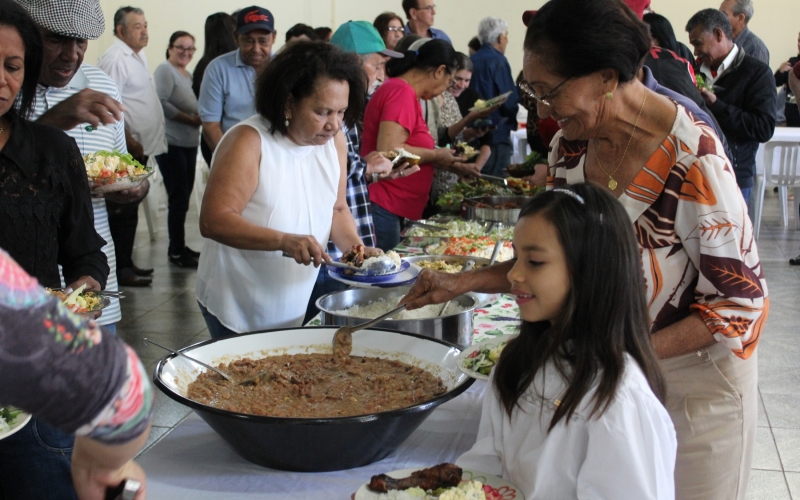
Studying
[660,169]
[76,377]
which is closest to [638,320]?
[660,169]

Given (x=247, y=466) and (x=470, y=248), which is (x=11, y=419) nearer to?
(x=247, y=466)

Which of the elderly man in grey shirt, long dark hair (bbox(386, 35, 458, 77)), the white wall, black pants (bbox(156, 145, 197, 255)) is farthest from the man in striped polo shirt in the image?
the white wall

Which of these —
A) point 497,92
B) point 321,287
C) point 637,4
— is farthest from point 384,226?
point 497,92

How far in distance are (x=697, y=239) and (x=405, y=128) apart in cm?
205

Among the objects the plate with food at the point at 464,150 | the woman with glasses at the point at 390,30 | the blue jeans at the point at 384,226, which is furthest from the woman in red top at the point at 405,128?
the woman with glasses at the point at 390,30

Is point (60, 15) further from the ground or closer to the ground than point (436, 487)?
further from the ground

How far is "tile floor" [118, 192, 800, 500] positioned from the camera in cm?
249

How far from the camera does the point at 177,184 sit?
5.15m

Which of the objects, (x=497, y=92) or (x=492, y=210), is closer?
(x=492, y=210)

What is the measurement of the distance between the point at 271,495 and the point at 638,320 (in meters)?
0.58

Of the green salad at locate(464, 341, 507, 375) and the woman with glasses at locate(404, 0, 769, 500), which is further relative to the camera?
the green salad at locate(464, 341, 507, 375)

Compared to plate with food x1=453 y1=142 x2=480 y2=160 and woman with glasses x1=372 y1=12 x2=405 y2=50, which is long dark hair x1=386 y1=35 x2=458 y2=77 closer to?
plate with food x1=453 y1=142 x2=480 y2=160

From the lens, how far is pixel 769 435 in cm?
269

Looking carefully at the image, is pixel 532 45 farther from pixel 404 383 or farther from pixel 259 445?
pixel 259 445
